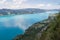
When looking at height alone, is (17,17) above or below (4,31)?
above

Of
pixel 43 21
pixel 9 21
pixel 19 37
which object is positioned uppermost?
pixel 9 21

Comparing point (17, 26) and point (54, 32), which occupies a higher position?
point (17, 26)

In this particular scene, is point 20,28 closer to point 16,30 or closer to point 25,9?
point 16,30

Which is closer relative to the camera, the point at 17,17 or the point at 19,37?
the point at 19,37

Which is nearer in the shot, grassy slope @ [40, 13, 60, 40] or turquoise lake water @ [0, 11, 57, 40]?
grassy slope @ [40, 13, 60, 40]

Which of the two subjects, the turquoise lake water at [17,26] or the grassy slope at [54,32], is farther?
the turquoise lake water at [17,26]

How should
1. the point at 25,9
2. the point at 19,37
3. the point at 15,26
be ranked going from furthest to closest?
the point at 25,9
the point at 15,26
the point at 19,37

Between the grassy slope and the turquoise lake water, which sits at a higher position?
the turquoise lake water

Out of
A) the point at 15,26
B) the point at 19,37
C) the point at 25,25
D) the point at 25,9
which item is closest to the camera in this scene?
the point at 19,37

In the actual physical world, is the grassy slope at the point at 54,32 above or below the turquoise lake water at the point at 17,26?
below

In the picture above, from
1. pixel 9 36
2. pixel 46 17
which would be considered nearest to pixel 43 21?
pixel 46 17

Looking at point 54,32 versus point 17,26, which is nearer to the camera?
point 54,32
